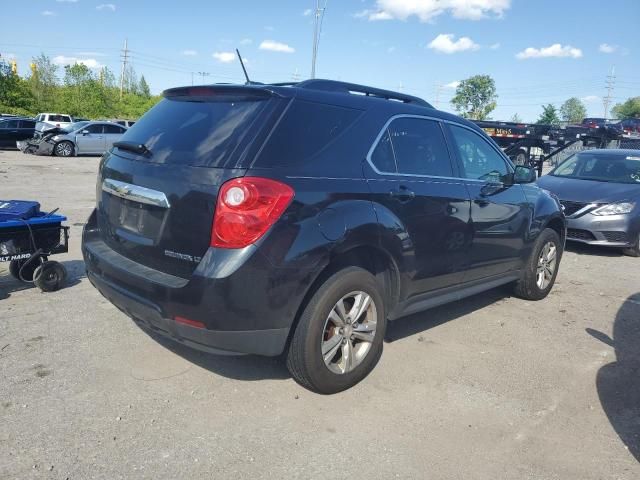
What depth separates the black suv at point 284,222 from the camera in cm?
287

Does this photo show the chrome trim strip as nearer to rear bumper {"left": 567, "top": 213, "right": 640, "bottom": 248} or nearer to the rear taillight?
the rear taillight

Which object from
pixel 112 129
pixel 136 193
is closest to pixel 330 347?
pixel 136 193

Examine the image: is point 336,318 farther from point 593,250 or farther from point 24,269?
point 593,250

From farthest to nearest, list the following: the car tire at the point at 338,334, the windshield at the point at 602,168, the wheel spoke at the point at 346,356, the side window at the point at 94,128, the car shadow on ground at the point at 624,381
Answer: the side window at the point at 94,128 < the windshield at the point at 602,168 < the wheel spoke at the point at 346,356 < the car shadow on ground at the point at 624,381 < the car tire at the point at 338,334

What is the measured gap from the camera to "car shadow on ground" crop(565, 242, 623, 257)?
855cm

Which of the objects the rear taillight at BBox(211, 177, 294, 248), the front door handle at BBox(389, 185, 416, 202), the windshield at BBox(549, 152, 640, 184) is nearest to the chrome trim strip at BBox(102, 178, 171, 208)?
the rear taillight at BBox(211, 177, 294, 248)

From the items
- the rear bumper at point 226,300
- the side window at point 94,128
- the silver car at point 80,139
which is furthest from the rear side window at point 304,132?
the side window at point 94,128

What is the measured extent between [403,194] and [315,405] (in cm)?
149

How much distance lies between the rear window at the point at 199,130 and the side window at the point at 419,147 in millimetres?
1108

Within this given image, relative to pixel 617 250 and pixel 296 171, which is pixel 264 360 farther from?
pixel 617 250

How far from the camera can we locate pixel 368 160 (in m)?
3.50

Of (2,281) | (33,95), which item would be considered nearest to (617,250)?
(2,281)

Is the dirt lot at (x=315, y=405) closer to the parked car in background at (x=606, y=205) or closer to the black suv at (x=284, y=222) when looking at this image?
the black suv at (x=284, y=222)

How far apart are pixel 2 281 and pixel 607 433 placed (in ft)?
17.3
